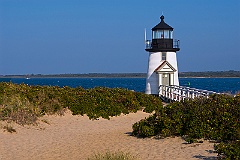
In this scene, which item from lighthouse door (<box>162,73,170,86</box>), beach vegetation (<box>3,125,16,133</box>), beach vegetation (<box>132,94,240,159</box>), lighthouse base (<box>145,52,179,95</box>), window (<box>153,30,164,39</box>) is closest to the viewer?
beach vegetation (<box>132,94,240,159</box>)

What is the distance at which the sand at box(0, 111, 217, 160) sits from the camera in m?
10.3

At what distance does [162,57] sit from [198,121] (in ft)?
59.4

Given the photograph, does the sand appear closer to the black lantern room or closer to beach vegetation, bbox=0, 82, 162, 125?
beach vegetation, bbox=0, 82, 162, 125

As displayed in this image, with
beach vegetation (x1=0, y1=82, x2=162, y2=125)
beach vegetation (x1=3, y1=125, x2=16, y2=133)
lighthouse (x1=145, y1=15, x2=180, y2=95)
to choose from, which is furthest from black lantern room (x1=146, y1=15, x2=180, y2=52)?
beach vegetation (x1=3, y1=125, x2=16, y2=133)

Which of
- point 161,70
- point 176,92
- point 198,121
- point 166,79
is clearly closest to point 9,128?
point 198,121

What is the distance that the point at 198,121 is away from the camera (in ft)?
37.9

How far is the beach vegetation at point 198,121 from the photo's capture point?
11052 millimetres

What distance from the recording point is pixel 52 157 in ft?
34.9

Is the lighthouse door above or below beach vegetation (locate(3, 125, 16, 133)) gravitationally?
above

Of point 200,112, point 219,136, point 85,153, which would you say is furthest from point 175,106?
point 85,153

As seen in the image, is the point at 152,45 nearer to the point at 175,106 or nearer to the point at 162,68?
the point at 162,68

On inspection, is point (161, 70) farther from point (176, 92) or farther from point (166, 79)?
point (176, 92)

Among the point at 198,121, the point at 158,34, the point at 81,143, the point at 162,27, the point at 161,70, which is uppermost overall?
the point at 162,27

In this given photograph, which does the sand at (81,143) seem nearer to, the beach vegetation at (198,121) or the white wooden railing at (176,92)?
the beach vegetation at (198,121)
